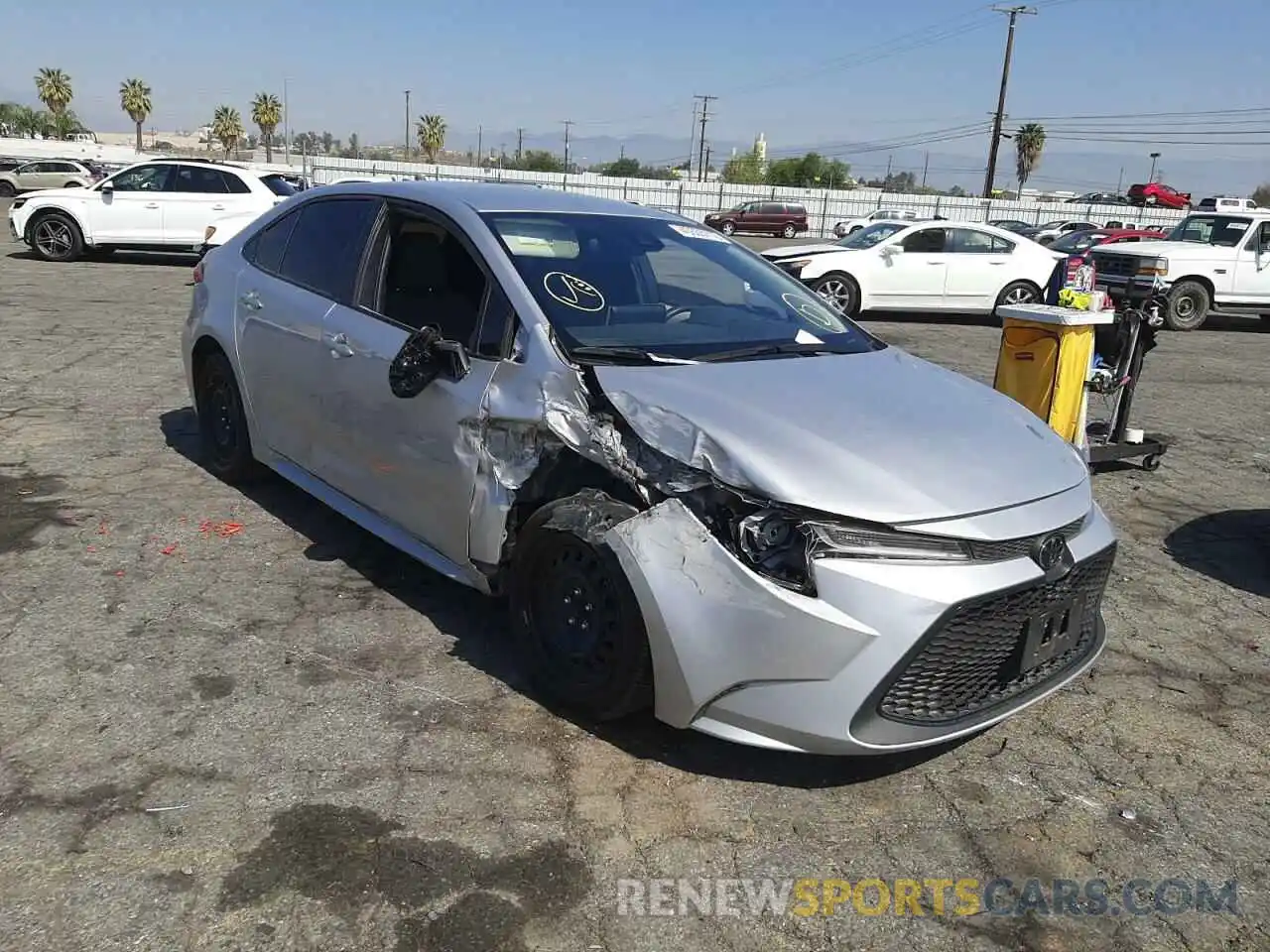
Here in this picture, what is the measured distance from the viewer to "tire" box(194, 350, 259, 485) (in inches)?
201

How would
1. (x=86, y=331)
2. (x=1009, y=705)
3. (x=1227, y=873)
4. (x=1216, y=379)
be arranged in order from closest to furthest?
(x=1227, y=873)
(x=1009, y=705)
(x=86, y=331)
(x=1216, y=379)

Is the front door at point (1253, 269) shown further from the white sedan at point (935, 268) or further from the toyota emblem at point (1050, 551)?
the toyota emblem at point (1050, 551)

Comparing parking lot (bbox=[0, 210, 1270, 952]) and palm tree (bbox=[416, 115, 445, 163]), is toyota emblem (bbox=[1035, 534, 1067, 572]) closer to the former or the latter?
parking lot (bbox=[0, 210, 1270, 952])

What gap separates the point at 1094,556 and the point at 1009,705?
544 millimetres

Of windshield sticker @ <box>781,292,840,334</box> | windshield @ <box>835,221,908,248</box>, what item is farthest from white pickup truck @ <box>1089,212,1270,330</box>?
windshield sticker @ <box>781,292,840,334</box>

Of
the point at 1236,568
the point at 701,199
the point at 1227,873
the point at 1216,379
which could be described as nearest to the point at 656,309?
the point at 1227,873

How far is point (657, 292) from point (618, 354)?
620 millimetres

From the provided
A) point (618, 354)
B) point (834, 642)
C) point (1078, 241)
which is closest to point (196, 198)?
point (618, 354)

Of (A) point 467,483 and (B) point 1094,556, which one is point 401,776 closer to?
(A) point 467,483

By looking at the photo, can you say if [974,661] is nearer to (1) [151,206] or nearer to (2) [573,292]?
(2) [573,292]

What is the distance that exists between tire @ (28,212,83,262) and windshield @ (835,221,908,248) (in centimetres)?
1182

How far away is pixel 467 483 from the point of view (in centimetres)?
350

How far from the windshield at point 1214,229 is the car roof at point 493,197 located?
46.0ft

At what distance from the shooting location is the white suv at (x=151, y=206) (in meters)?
15.9
